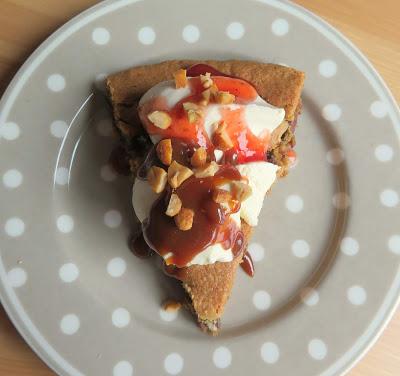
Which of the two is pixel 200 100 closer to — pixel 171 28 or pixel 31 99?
pixel 171 28

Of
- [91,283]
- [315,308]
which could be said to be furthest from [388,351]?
[91,283]

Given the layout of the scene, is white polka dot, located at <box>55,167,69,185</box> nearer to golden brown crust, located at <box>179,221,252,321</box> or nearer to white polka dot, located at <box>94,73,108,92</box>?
white polka dot, located at <box>94,73,108,92</box>

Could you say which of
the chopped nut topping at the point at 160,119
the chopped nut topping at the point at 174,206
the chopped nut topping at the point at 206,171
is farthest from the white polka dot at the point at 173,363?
the chopped nut topping at the point at 160,119

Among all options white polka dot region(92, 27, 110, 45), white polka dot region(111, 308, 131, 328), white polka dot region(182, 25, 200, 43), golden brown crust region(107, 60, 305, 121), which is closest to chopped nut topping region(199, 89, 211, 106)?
golden brown crust region(107, 60, 305, 121)

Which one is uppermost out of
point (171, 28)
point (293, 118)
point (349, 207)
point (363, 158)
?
point (171, 28)

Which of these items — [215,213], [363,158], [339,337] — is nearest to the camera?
[215,213]

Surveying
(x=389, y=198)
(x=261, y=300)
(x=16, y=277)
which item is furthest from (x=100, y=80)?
(x=389, y=198)

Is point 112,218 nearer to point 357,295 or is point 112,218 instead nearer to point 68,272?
point 68,272
